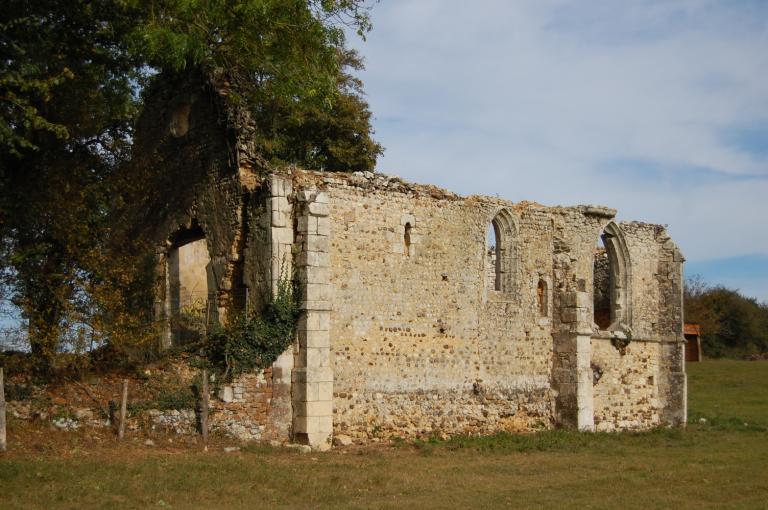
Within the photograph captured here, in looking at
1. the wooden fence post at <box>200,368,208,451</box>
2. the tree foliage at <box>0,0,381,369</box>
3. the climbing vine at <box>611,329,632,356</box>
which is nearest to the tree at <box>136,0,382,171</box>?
the tree foliage at <box>0,0,381,369</box>

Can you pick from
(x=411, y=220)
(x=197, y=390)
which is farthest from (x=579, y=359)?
(x=197, y=390)

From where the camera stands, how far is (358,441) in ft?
59.5

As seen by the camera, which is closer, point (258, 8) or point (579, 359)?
point (258, 8)

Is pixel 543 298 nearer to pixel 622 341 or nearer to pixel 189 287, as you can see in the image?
pixel 622 341

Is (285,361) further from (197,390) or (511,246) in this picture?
(511,246)

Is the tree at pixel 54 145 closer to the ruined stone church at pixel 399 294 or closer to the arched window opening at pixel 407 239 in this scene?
the ruined stone church at pixel 399 294

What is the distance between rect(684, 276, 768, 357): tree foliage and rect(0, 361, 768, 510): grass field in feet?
135

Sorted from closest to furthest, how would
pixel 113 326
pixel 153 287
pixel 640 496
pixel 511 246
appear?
1. pixel 640 496
2. pixel 113 326
3. pixel 153 287
4. pixel 511 246

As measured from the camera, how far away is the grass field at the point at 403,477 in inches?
498

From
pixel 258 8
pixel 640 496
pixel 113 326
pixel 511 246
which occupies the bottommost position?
pixel 640 496

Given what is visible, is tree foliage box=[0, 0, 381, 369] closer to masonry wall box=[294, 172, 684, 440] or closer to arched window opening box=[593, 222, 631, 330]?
masonry wall box=[294, 172, 684, 440]

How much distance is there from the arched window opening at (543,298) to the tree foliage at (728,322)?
38.1 meters

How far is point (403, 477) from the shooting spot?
14.7m

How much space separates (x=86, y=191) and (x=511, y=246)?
362 inches
